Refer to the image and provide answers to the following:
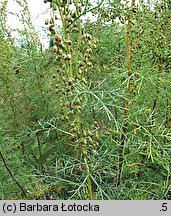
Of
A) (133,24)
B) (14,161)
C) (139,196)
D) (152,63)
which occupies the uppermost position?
(133,24)

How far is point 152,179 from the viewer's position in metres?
2.17

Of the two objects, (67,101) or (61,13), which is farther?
(67,101)

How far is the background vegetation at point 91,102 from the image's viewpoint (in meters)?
1.62

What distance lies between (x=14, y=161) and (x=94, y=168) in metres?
0.69

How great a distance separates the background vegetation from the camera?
162 centimetres

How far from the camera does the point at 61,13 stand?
149cm

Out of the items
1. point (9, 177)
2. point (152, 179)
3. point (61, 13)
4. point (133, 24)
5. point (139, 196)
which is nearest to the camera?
point (61, 13)

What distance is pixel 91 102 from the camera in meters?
1.63

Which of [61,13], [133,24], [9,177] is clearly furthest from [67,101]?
[9,177]

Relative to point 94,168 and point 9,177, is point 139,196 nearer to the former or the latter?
point 94,168

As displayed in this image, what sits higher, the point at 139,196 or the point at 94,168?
the point at 94,168
